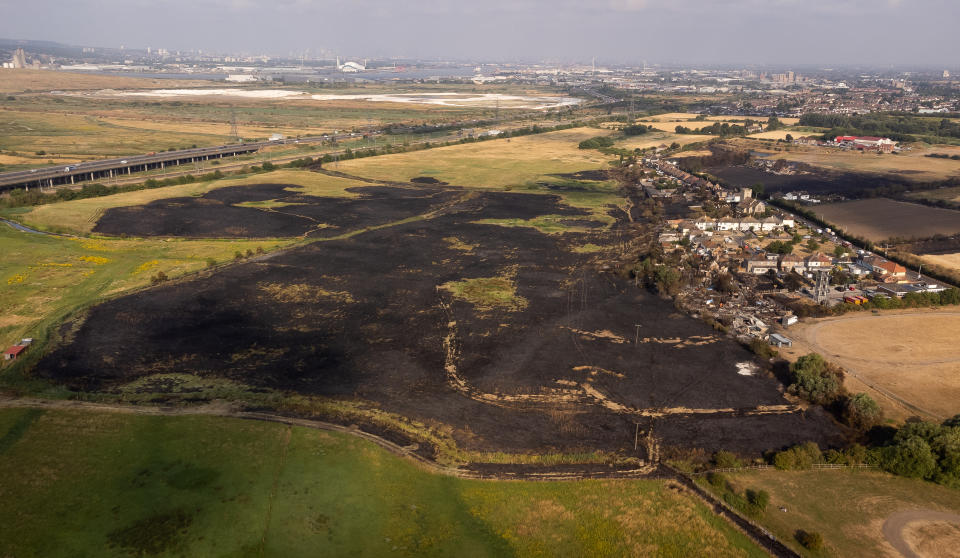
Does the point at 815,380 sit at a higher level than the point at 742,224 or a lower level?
lower

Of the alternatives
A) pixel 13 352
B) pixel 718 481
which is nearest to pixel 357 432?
pixel 718 481

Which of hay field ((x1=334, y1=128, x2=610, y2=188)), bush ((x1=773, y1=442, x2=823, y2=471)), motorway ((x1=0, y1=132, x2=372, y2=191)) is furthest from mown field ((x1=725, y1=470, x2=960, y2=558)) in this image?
motorway ((x1=0, y1=132, x2=372, y2=191))

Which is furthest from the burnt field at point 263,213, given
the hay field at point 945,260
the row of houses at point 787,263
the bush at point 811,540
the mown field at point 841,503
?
the hay field at point 945,260

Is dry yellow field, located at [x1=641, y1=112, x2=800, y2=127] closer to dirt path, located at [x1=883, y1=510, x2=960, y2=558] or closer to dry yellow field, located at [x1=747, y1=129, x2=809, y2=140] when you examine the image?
dry yellow field, located at [x1=747, y1=129, x2=809, y2=140]

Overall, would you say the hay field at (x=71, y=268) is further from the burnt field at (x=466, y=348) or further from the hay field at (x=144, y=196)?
the hay field at (x=144, y=196)

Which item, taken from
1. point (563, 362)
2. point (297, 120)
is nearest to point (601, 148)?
point (297, 120)

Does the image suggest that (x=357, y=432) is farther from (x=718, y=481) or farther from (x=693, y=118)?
(x=693, y=118)
